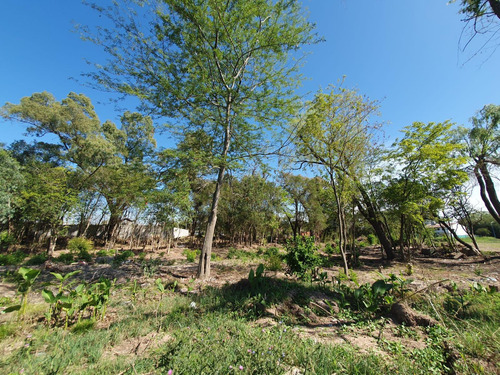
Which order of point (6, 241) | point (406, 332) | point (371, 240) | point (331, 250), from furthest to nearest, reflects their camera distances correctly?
point (371, 240) < point (331, 250) < point (6, 241) < point (406, 332)

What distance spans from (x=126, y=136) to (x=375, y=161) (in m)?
20.6

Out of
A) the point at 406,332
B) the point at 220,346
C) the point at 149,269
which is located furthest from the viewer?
the point at 149,269

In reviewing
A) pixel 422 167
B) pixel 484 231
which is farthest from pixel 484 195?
pixel 484 231

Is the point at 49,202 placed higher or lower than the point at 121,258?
higher

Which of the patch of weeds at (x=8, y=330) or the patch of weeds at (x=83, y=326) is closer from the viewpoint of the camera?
the patch of weeds at (x=8, y=330)

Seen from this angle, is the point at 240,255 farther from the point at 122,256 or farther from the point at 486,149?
the point at 486,149

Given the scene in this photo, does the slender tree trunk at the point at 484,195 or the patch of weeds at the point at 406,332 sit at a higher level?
the slender tree trunk at the point at 484,195

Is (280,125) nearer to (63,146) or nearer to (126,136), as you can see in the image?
(126,136)

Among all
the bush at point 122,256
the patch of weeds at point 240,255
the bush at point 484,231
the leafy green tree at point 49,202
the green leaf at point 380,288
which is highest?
the leafy green tree at point 49,202

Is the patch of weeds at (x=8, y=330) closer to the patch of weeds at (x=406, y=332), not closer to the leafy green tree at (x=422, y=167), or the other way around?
the patch of weeds at (x=406, y=332)

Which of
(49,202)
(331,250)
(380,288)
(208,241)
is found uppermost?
(49,202)

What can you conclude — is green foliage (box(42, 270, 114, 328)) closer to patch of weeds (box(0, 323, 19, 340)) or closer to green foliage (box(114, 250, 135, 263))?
patch of weeds (box(0, 323, 19, 340))

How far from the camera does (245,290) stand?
434 cm

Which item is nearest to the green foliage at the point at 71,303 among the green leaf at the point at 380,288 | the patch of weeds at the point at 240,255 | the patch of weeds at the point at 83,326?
the patch of weeds at the point at 83,326
